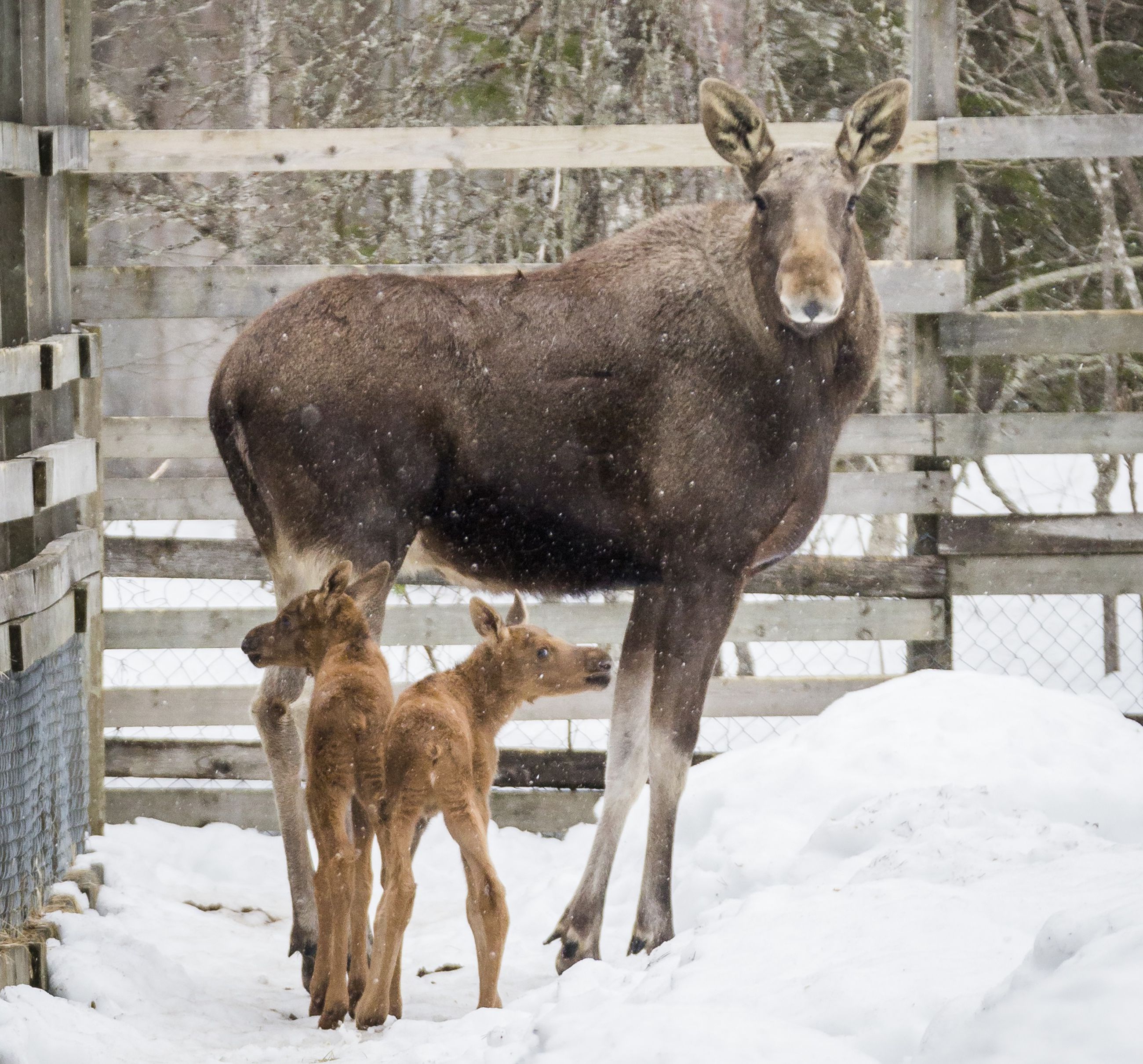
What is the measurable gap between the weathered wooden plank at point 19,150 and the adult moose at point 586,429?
0.86 m

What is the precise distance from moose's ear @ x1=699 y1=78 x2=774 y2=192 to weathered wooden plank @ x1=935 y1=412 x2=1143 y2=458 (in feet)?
5.83

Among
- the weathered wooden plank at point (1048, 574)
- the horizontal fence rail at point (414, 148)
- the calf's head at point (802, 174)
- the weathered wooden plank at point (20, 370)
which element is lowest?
the weathered wooden plank at point (1048, 574)

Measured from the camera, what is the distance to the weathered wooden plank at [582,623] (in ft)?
18.6

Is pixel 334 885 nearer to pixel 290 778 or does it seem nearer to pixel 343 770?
pixel 343 770

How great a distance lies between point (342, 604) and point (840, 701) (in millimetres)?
2366

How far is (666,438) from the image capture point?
4.25 meters

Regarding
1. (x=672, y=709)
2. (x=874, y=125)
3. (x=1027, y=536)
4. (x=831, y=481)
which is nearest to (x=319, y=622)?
(x=672, y=709)

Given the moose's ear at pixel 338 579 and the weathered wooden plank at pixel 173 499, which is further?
the weathered wooden plank at pixel 173 499

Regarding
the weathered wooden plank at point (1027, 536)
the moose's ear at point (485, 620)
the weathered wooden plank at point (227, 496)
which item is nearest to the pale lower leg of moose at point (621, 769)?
the moose's ear at point (485, 620)

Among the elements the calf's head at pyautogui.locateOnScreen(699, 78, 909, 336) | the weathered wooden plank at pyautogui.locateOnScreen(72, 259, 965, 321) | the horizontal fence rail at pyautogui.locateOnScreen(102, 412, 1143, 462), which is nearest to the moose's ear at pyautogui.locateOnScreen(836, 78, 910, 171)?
the calf's head at pyautogui.locateOnScreen(699, 78, 909, 336)

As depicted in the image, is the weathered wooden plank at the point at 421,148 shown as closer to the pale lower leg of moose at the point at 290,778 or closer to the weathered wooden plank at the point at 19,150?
the weathered wooden plank at the point at 19,150

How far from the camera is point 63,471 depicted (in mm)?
4320

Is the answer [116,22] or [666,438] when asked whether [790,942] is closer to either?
[666,438]

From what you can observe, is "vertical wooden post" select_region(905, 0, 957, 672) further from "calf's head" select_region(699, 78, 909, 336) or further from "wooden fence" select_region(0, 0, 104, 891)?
"wooden fence" select_region(0, 0, 104, 891)
